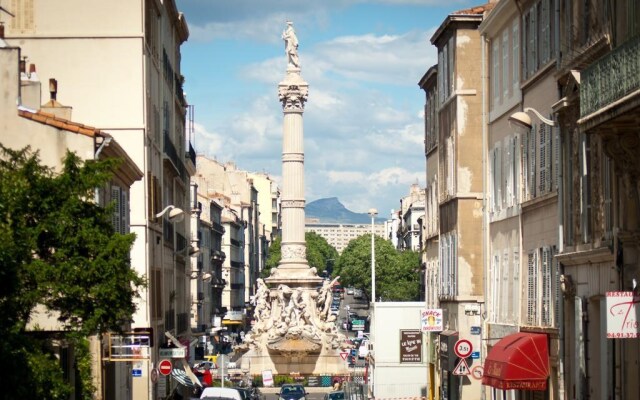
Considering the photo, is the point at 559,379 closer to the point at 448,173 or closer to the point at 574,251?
the point at 574,251

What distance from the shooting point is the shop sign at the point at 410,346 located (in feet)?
201

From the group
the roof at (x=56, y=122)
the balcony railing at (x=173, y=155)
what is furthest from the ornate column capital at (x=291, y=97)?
the roof at (x=56, y=122)

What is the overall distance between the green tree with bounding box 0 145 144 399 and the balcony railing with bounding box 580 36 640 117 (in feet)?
27.8

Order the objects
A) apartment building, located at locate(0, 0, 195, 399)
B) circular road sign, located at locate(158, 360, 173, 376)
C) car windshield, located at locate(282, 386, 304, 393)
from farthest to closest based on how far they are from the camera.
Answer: car windshield, located at locate(282, 386, 304, 393) → circular road sign, located at locate(158, 360, 173, 376) → apartment building, located at locate(0, 0, 195, 399)

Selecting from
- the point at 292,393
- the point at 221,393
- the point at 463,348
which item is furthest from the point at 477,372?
the point at 292,393

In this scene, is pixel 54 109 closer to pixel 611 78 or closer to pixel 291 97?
pixel 611 78

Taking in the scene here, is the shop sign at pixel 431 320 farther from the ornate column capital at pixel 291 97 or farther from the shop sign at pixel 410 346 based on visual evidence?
the ornate column capital at pixel 291 97

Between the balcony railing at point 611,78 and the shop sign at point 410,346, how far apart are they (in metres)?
33.0

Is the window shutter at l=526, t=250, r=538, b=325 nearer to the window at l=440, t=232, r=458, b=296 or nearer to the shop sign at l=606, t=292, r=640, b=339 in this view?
the window at l=440, t=232, r=458, b=296

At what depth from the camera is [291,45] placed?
11056 cm

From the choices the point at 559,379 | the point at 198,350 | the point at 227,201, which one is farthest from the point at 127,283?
the point at 227,201

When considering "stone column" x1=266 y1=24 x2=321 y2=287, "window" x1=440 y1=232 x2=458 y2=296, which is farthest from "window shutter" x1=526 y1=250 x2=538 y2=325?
"stone column" x1=266 y1=24 x2=321 y2=287

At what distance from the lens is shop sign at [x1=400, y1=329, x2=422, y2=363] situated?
201 feet

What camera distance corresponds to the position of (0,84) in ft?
120
